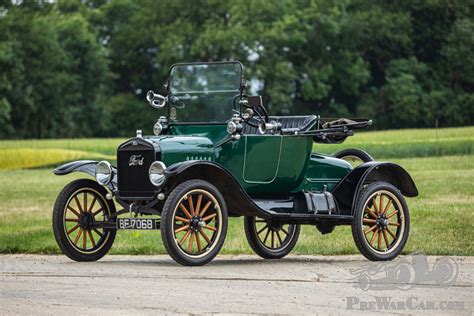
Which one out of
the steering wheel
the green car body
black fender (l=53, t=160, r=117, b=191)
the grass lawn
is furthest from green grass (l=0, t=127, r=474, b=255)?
the steering wheel

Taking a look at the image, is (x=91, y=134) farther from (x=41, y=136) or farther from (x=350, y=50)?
(x=350, y=50)

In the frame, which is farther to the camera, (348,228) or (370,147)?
(370,147)

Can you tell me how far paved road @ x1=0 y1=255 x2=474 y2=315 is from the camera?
349 inches

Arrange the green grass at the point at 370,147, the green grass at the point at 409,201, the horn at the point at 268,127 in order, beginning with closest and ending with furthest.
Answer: the horn at the point at 268,127
the green grass at the point at 409,201
the green grass at the point at 370,147

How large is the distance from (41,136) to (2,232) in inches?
2056

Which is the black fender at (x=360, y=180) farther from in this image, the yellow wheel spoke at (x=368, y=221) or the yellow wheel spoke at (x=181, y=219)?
the yellow wheel spoke at (x=181, y=219)

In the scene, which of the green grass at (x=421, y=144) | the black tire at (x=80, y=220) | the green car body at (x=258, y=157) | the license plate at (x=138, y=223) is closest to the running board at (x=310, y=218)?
the green car body at (x=258, y=157)

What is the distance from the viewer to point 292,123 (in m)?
13.7

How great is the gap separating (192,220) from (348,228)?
6.10 m

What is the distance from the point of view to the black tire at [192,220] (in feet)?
38.0

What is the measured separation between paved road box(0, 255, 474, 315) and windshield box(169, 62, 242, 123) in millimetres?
1729

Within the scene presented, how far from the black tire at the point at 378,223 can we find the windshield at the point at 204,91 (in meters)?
1.78

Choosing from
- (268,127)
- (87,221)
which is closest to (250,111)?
(268,127)

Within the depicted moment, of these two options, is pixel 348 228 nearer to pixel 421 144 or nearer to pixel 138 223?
pixel 138 223
